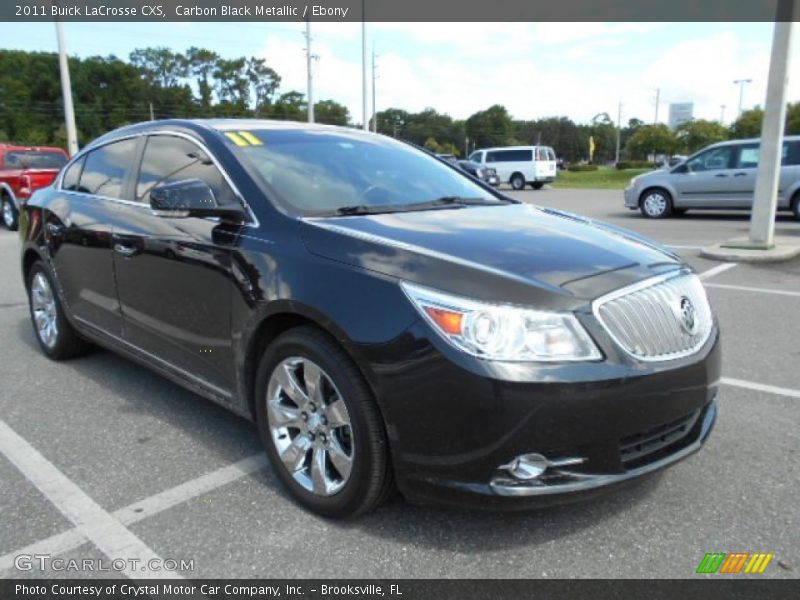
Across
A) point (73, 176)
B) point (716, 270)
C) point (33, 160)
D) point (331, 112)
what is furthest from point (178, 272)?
point (331, 112)

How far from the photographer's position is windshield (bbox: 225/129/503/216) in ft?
10.5

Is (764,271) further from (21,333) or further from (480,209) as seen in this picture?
(21,333)

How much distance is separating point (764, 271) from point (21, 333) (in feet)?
27.8

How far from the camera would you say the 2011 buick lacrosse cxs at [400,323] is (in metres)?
2.26

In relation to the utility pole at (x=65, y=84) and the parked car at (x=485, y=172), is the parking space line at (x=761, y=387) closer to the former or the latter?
the utility pole at (x=65, y=84)

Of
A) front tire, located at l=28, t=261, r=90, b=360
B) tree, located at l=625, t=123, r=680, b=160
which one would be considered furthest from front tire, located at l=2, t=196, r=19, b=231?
tree, located at l=625, t=123, r=680, b=160

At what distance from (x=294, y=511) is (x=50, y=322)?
10.5ft

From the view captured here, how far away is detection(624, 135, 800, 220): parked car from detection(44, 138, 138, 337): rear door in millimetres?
13188

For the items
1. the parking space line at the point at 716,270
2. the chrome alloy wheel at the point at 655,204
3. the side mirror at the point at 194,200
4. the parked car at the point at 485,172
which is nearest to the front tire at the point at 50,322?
the side mirror at the point at 194,200

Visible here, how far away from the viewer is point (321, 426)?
272 centimetres

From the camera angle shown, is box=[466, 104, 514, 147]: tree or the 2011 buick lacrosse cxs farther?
box=[466, 104, 514, 147]: tree

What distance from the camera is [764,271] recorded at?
8.41 meters

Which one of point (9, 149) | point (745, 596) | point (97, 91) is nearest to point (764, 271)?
point (745, 596)

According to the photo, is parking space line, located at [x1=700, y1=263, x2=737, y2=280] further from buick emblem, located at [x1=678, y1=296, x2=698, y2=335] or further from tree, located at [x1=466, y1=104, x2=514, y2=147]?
tree, located at [x1=466, y1=104, x2=514, y2=147]
